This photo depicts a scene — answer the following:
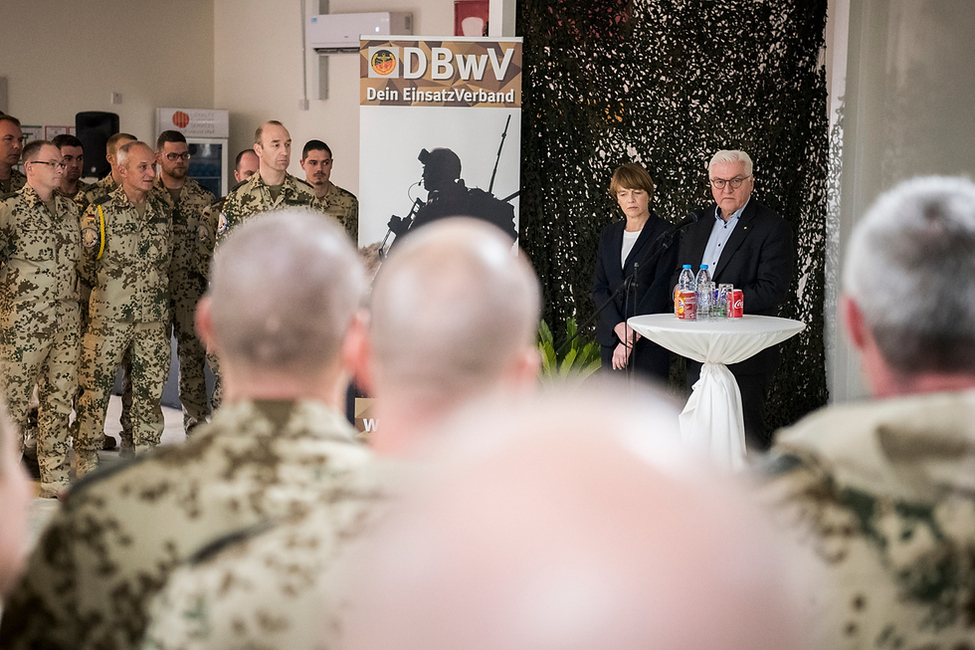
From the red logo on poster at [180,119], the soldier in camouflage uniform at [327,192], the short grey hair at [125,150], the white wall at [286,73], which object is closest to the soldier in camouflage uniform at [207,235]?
the soldier in camouflage uniform at [327,192]

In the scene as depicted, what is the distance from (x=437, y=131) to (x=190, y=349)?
1.98 m

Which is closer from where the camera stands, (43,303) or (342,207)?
(43,303)

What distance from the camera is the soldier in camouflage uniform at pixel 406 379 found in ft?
3.13

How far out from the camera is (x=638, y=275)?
4461 millimetres

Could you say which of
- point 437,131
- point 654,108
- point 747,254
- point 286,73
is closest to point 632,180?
point 747,254

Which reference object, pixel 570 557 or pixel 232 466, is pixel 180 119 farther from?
pixel 570 557

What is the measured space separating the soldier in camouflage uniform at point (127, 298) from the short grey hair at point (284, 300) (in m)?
3.98

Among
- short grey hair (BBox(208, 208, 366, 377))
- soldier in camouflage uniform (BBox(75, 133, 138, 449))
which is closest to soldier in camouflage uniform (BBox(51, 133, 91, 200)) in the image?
soldier in camouflage uniform (BBox(75, 133, 138, 449))

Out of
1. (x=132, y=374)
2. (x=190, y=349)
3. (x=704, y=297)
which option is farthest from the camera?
(x=190, y=349)

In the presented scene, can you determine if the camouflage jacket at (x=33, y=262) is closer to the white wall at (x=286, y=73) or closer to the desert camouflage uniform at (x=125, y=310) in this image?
the desert camouflage uniform at (x=125, y=310)

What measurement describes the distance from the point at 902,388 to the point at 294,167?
9.12 m

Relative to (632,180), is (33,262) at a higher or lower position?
lower

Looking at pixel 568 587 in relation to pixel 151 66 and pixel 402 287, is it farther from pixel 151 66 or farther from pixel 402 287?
pixel 151 66

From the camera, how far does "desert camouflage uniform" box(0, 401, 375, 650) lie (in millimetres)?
1048
